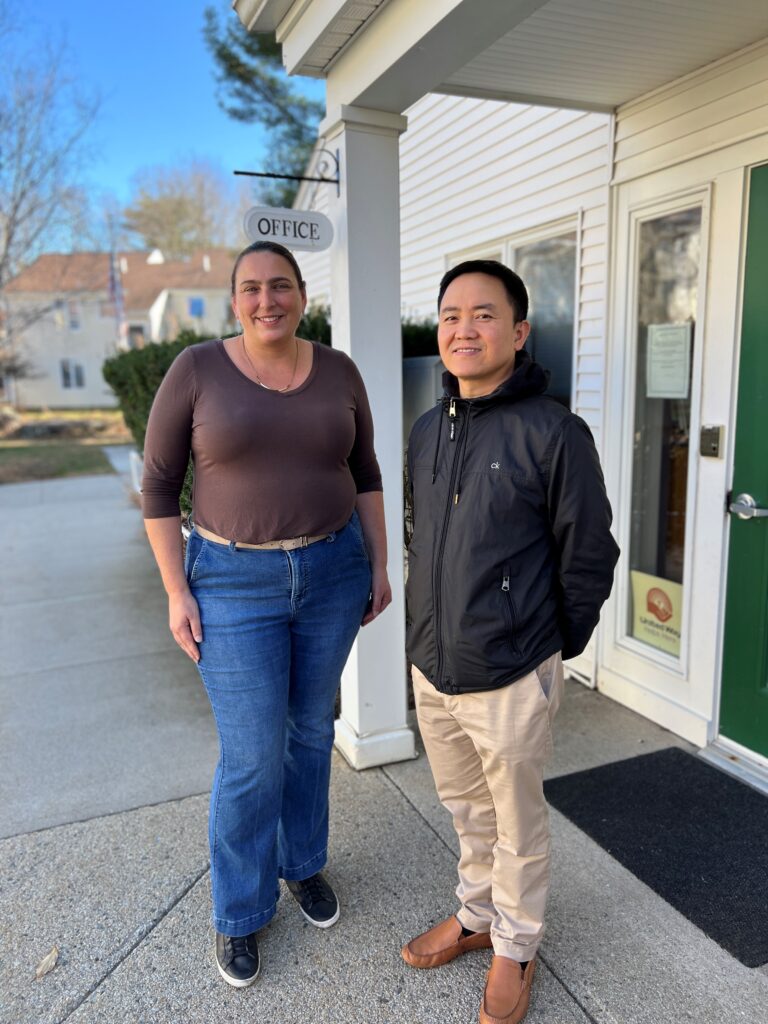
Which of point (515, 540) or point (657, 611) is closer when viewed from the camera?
point (515, 540)

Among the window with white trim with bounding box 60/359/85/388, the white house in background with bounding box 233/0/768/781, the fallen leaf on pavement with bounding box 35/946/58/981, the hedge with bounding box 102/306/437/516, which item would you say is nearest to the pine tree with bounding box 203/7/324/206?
the hedge with bounding box 102/306/437/516

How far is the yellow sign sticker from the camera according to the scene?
3549 millimetres

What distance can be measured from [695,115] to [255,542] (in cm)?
260

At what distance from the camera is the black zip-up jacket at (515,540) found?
5.69ft

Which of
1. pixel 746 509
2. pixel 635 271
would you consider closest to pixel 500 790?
pixel 746 509

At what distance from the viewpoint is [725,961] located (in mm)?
2111

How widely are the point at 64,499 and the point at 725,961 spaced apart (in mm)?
10410

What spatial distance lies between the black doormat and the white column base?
616mm

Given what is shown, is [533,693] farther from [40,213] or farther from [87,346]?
[87,346]

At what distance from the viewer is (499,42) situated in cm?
290

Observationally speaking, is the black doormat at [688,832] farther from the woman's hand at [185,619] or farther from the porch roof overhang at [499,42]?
the porch roof overhang at [499,42]

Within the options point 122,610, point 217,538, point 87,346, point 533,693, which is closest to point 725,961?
point 533,693

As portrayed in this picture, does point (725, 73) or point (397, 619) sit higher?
point (725, 73)

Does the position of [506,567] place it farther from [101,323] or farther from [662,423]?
[101,323]
